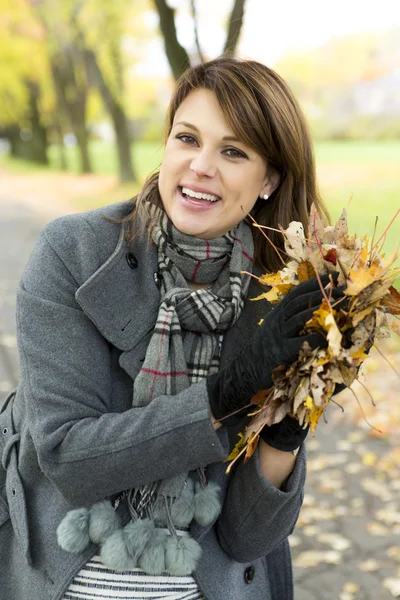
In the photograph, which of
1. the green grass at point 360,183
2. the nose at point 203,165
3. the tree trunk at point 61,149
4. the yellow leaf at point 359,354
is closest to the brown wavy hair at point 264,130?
the nose at point 203,165

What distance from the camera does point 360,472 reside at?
4.42m

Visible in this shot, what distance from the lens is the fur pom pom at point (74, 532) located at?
5.64 ft

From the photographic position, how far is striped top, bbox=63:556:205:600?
1.77m

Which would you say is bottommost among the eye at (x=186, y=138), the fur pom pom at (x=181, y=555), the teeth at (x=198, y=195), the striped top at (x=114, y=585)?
the striped top at (x=114, y=585)

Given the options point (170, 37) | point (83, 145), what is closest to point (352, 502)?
point (170, 37)

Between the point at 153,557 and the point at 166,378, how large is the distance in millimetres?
457

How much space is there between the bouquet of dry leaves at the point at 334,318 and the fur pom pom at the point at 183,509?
289 mm

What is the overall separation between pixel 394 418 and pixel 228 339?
3570 mm

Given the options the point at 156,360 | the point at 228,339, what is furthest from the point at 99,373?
the point at 228,339

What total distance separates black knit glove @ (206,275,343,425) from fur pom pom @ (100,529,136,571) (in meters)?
0.41

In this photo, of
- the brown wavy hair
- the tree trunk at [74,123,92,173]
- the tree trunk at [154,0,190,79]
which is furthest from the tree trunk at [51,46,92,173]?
the brown wavy hair

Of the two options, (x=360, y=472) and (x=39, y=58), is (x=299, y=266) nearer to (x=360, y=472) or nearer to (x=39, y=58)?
(x=360, y=472)

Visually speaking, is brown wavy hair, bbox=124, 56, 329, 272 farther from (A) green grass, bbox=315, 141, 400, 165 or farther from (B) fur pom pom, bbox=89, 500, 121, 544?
(A) green grass, bbox=315, 141, 400, 165

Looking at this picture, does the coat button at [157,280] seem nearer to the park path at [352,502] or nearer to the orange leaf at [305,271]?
the orange leaf at [305,271]
